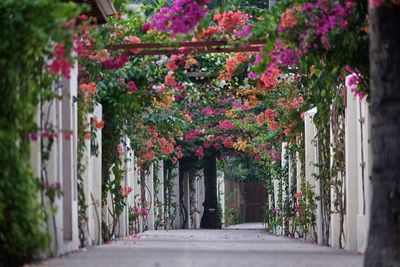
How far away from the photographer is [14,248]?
9023mm

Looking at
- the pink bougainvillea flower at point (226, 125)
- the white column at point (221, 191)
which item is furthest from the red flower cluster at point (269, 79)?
the white column at point (221, 191)

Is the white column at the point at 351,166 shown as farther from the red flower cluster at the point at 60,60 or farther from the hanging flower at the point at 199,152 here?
the hanging flower at the point at 199,152

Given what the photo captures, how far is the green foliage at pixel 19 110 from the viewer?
858 cm

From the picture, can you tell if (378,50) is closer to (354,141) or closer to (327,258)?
(327,258)

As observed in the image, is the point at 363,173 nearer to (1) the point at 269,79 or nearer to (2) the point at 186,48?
(2) the point at 186,48

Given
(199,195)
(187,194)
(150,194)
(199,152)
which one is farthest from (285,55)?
(199,195)

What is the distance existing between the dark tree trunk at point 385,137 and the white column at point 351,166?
623cm

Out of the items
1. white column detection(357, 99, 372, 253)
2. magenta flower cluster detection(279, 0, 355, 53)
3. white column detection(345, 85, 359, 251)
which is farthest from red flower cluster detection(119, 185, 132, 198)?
magenta flower cluster detection(279, 0, 355, 53)

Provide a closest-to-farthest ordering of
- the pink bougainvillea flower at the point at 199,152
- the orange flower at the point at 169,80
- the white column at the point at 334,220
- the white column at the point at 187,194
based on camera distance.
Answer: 1. the white column at the point at 334,220
2. the orange flower at the point at 169,80
3. the pink bougainvillea flower at the point at 199,152
4. the white column at the point at 187,194

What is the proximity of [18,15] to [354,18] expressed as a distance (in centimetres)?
424

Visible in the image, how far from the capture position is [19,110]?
29.9ft

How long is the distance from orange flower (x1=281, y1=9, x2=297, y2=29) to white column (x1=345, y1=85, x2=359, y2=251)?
406 centimetres

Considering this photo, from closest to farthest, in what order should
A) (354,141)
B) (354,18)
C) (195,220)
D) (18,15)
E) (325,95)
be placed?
(18,15) → (354,18) → (354,141) → (325,95) → (195,220)

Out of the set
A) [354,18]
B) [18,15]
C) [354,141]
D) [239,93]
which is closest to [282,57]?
[354,18]
